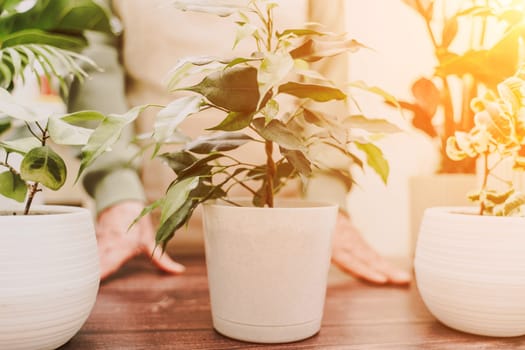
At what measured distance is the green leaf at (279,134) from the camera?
1.79 feet

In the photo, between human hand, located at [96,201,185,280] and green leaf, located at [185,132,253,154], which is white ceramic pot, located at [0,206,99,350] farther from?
→ human hand, located at [96,201,185,280]

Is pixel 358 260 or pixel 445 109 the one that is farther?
pixel 445 109

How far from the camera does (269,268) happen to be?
0.60 metres

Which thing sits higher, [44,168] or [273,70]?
[273,70]

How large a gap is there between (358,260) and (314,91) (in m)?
0.46

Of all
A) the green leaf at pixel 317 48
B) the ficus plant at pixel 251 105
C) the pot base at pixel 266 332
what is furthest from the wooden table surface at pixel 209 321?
the green leaf at pixel 317 48

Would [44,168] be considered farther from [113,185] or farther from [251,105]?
[113,185]

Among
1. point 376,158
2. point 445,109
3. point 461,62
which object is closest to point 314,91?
point 376,158

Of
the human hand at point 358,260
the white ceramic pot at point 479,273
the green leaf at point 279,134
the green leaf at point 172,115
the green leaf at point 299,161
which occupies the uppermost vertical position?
the green leaf at point 172,115

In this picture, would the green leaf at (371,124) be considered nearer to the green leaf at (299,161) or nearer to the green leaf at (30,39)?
the green leaf at (299,161)

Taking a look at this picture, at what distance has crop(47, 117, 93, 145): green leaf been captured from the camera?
517mm

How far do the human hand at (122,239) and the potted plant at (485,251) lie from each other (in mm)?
472

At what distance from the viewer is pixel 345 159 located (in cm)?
104

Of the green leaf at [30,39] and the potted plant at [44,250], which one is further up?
the green leaf at [30,39]
